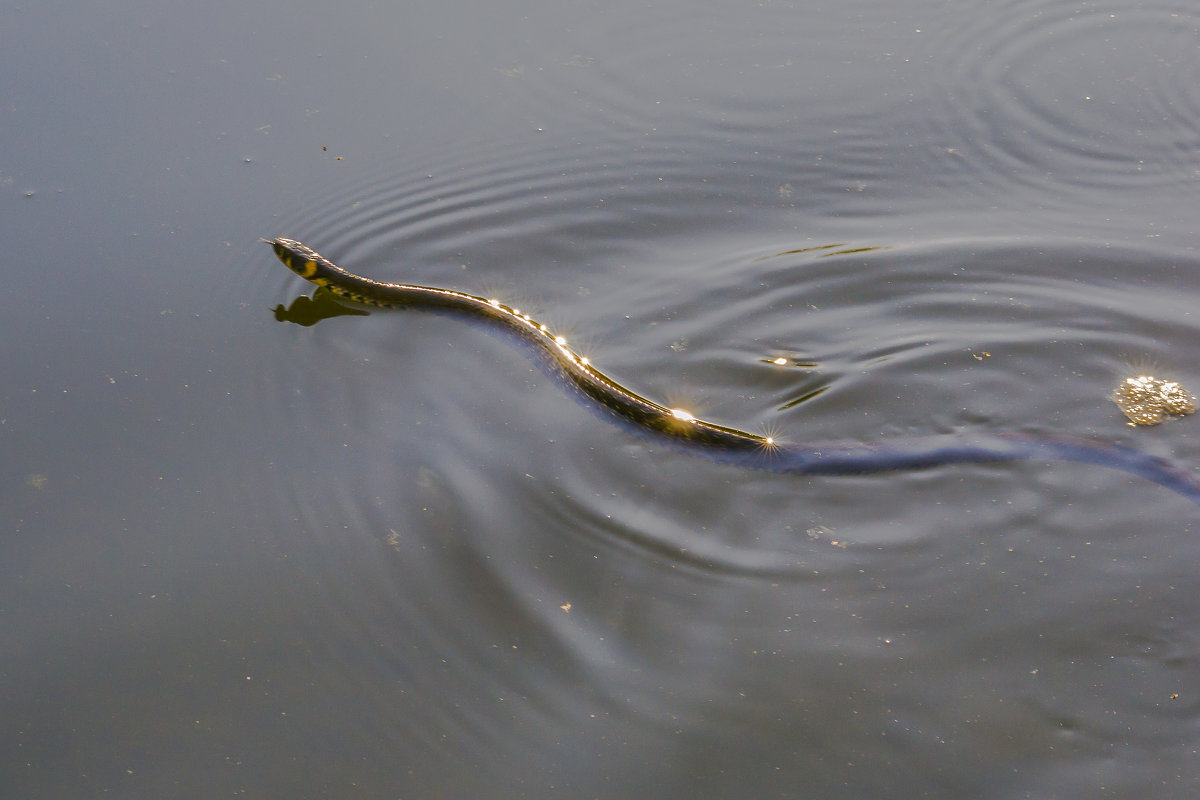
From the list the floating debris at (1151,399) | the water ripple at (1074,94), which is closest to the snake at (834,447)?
the floating debris at (1151,399)

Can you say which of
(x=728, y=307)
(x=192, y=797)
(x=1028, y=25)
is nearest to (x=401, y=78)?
(x=728, y=307)

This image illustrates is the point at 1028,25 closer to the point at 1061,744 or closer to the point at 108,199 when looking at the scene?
the point at 1061,744

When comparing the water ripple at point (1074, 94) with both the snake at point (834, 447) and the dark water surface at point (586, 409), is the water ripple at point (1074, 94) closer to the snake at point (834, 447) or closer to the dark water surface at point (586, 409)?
the dark water surface at point (586, 409)

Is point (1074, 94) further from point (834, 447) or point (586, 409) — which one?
point (586, 409)

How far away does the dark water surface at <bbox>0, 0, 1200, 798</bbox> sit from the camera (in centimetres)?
310

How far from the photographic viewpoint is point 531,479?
3.85 metres

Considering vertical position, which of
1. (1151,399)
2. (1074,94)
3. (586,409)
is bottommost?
(586,409)

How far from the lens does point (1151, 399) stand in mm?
3990

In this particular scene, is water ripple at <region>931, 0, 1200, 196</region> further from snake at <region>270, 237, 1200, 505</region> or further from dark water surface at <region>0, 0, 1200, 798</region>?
snake at <region>270, 237, 1200, 505</region>

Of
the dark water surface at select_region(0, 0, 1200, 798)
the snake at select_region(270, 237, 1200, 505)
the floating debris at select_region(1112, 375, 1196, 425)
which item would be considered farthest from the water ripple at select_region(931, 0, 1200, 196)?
the snake at select_region(270, 237, 1200, 505)

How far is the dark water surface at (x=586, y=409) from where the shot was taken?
3.10m

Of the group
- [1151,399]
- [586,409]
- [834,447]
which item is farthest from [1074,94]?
[586,409]

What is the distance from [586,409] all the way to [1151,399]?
2.50 m

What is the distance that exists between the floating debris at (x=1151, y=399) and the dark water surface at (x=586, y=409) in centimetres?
9
